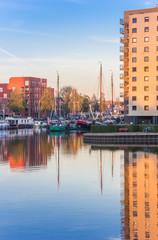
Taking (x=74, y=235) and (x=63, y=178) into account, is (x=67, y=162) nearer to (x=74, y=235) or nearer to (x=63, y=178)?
(x=63, y=178)

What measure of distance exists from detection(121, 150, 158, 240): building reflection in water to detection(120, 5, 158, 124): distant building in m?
77.6

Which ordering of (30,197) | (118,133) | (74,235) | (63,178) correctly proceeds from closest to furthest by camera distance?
(74,235) < (30,197) < (63,178) < (118,133)

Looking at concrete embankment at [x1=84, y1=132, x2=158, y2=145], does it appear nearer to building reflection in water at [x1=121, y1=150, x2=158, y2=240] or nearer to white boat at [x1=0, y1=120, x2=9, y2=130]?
building reflection in water at [x1=121, y1=150, x2=158, y2=240]

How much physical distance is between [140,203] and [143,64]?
3684 inches

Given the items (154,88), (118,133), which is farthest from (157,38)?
(118,133)

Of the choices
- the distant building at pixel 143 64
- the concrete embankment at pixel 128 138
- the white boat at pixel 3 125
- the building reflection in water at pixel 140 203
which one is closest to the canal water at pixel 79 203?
the building reflection in water at pixel 140 203

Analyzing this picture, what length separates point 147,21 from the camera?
356 ft

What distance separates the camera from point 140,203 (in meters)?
20.4

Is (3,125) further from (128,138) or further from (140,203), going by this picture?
(140,203)

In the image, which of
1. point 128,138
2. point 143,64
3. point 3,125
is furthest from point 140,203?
point 3,125

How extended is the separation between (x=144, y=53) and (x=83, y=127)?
142ft

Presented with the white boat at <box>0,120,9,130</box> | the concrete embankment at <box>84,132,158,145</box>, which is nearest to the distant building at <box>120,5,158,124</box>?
the concrete embankment at <box>84,132,158,145</box>

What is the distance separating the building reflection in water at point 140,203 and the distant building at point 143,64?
7758 centimetres

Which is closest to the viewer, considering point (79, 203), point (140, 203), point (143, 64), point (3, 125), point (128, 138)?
point (140, 203)
